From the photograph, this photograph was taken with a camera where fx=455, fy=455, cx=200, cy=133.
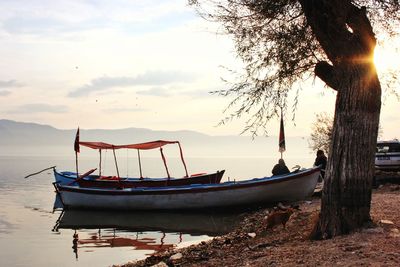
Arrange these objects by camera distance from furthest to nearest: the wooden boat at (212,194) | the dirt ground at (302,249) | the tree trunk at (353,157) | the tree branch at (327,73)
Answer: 1. the wooden boat at (212,194)
2. the tree branch at (327,73)
3. the tree trunk at (353,157)
4. the dirt ground at (302,249)

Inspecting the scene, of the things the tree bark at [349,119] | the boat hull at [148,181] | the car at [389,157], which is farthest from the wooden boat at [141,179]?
the tree bark at [349,119]

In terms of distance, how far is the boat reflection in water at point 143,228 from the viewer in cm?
1952

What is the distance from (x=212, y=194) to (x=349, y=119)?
15418mm

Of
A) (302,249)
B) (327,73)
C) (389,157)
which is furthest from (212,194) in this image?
(302,249)

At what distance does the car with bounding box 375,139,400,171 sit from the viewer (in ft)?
96.1

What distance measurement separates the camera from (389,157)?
2939 centimetres

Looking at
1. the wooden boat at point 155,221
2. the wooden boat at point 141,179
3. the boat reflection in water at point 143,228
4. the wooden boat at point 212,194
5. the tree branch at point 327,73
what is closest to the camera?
the tree branch at point 327,73

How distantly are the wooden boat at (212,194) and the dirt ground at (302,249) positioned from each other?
1059 cm

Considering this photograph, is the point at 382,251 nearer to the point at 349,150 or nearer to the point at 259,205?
the point at 349,150

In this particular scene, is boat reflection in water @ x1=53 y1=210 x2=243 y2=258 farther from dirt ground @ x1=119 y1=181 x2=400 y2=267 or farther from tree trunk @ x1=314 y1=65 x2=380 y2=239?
tree trunk @ x1=314 y1=65 x2=380 y2=239

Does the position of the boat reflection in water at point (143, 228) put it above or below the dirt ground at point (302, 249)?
below

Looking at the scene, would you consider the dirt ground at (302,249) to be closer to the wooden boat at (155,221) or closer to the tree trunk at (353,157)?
the tree trunk at (353,157)

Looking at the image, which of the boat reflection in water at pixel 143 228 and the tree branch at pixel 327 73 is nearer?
the tree branch at pixel 327 73

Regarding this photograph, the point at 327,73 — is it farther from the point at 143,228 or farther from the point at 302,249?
the point at 143,228
